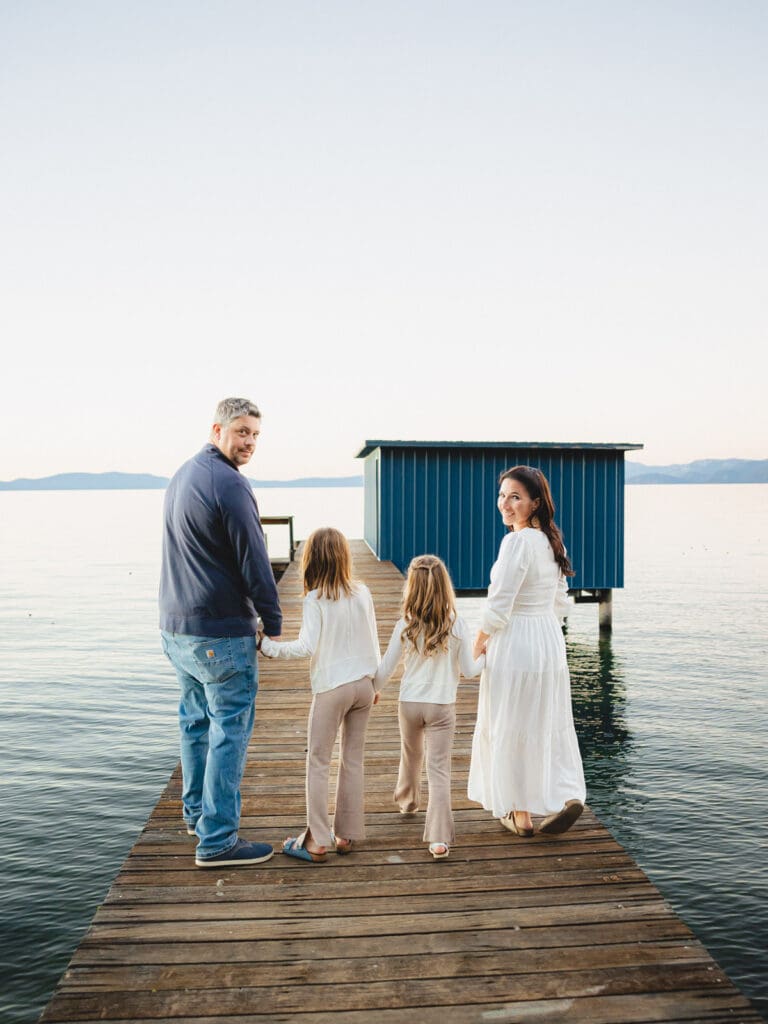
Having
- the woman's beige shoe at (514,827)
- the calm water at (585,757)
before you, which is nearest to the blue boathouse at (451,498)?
the calm water at (585,757)

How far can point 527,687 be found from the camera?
4.12 meters

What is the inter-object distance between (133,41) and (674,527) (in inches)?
3045

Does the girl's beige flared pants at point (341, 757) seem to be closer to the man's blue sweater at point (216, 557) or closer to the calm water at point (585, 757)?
the man's blue sweater at point (216, 557)

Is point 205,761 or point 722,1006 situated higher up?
point 205,761

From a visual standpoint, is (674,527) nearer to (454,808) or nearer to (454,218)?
(454,218)

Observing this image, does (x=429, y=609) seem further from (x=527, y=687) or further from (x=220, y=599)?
(x=220, y=599)

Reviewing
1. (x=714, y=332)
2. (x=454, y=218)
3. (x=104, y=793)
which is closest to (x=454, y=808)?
(x=104, y=793)

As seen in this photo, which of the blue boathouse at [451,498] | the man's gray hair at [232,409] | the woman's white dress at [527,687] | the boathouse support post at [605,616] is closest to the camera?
the man's gray hair at [232,409]

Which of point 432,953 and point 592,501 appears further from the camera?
point 592,501

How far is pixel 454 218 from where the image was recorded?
1128 inches

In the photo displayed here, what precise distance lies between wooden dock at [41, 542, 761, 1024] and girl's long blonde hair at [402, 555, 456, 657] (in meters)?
1.14

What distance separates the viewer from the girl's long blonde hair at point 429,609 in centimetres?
394

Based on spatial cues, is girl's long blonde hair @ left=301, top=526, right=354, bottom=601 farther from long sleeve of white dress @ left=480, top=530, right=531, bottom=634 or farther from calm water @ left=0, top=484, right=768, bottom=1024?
calm water @ left=0, top=484, right=768, bottom=1024

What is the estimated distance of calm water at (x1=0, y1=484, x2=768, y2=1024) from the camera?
685 centimetres
